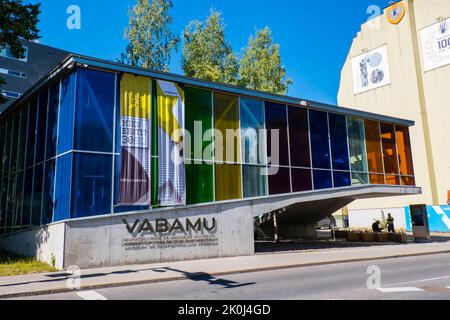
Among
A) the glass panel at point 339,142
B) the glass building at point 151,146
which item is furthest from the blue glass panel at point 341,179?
the glass panel at point 339,142

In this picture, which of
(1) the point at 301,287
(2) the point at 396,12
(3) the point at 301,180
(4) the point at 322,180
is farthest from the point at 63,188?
(2) the point at 396,12

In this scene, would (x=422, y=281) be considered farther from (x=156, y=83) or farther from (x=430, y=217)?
(x=430, y=217)

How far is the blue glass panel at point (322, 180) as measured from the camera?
2175cm

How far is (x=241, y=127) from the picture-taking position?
65.1 feet

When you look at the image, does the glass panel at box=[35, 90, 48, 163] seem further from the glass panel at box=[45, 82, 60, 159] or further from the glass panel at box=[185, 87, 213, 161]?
the glass panel at box=[185, 87, 213, 161]

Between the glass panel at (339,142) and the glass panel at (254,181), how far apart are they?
17.4 feet

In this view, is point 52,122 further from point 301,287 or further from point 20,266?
point 301,287

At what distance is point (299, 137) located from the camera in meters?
21.6

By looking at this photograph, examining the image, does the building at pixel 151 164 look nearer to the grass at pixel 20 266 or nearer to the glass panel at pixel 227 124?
the glass panel at pixel 227 124

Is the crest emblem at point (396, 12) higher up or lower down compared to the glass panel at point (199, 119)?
higher up

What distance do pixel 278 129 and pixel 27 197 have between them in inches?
512

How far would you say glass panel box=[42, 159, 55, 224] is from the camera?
1594 centimetres

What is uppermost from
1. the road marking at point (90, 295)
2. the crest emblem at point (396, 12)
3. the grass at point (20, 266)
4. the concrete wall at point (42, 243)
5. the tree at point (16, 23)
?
the crest emblem at point (396, 12)
